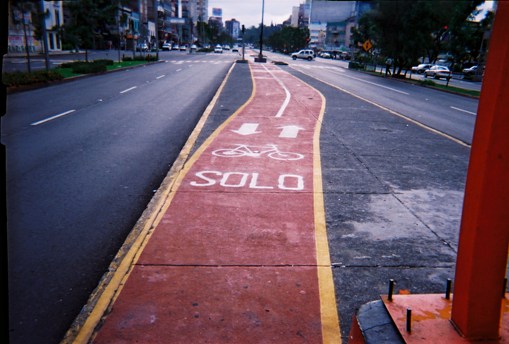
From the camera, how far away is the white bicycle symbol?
8.59 meters

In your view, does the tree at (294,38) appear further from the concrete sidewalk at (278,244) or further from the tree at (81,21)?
the concrete sidewalk at (278,244)

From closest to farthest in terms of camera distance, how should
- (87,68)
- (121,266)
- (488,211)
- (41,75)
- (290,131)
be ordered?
1. (488,211)
2. (121,266)
3. (290,131)
4. (41,75)
5. (87,68)

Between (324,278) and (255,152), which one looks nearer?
(324,278)

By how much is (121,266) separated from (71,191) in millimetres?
2818

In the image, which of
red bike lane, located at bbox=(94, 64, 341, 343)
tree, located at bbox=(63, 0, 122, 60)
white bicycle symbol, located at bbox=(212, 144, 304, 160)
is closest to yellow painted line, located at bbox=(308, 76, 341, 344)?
red bike lane, located at bbox=(94, 64, 341, 343)

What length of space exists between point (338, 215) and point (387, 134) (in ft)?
21.0

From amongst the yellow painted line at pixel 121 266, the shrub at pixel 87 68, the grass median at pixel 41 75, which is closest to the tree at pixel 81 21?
the shrub at pixel 87 68

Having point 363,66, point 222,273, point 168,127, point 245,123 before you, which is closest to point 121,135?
point 168,127

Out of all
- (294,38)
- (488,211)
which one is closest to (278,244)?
(488,211)

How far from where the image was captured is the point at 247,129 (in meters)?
11.2

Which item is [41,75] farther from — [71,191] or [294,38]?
[294,38]

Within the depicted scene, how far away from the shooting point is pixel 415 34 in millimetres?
36281

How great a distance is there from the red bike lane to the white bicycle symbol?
0.45m

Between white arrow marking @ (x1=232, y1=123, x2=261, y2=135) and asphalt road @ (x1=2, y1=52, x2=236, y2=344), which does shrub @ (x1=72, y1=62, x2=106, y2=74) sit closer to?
asphalt road @ (x1=2, y1=52, x2=236, y2=344)
